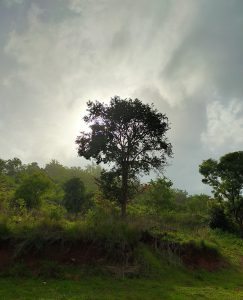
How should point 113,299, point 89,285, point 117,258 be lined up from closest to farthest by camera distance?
point 113,299 < point 89,285 < point 117,258

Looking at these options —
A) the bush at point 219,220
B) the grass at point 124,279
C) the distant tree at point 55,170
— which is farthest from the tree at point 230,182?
the distant tree at point 55,170

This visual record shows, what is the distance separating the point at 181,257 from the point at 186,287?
5.00m

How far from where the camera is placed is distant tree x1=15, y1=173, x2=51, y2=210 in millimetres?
57831

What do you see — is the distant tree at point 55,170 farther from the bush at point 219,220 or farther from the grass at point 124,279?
the grass at point 124,279

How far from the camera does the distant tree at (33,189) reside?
57831 mm

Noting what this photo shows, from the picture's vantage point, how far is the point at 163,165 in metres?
35.8

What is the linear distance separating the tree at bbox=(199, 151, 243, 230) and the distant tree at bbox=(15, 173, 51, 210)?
26.4 m

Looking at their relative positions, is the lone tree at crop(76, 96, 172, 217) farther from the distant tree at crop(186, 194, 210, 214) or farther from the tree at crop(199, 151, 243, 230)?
the distant tree at crop(186, 194, 210, 214)

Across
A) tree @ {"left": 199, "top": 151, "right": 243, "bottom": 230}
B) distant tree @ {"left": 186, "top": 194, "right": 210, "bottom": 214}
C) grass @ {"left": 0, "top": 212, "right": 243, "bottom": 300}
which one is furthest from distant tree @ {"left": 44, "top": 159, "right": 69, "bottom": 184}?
grass @ {"left": 0, "top": 212, "right": 243, "bottom": 300}

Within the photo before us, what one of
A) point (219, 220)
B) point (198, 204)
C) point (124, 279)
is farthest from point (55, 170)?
point (124, 279)

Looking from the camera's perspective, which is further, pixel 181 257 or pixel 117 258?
pixel 181 257

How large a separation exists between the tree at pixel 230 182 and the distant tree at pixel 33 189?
26.4 meters

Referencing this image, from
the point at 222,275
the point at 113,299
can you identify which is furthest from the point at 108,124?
the point at 113,299

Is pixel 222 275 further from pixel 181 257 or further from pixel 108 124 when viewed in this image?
pixel 108 124
